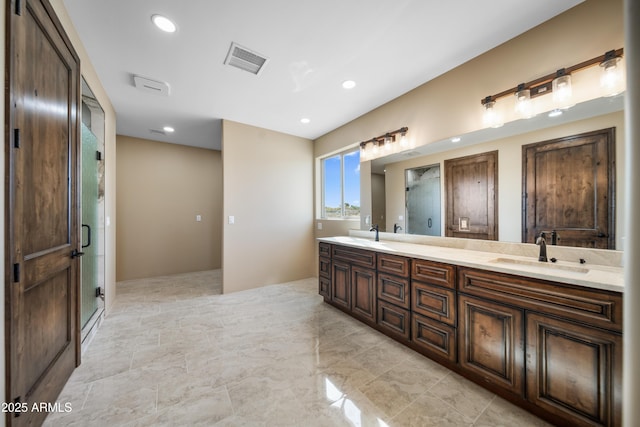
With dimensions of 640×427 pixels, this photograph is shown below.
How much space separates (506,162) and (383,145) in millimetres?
1448

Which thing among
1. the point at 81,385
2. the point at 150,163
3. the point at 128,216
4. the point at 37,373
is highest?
the point at 150,163

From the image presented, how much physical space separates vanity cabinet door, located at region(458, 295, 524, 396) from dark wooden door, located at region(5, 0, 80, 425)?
8.45 ft

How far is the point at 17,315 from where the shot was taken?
1.19 meters

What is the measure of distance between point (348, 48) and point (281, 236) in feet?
9.83

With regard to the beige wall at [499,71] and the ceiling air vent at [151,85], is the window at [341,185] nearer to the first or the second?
the beige wall at [499,71]

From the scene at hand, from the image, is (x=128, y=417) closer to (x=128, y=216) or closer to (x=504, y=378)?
(x=504, y=378)

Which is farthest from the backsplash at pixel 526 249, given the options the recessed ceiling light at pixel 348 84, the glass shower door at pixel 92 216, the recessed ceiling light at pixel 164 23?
the glass shower door at pixel 92 216

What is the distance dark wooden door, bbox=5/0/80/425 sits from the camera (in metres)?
1.17

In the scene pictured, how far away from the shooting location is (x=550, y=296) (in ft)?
4.48

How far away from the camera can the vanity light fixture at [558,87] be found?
1.53 meters

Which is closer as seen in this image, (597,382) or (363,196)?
(597,382)

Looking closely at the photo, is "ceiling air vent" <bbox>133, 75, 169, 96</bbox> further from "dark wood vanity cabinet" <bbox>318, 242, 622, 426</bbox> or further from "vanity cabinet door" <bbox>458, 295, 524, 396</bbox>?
"vanity cabinet door" <bbox>458, 295, 524, 396</bbox>

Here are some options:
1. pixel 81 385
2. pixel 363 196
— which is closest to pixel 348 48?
pixel 363 196

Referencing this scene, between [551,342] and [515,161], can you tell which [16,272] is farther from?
[515,161]
